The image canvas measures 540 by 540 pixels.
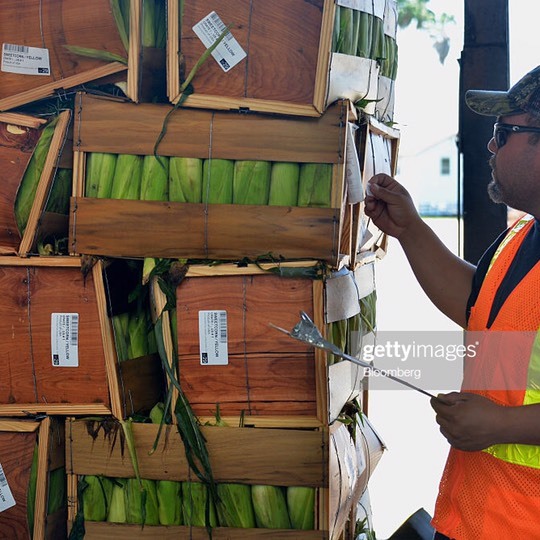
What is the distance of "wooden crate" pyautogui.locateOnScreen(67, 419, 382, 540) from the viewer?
3305mm

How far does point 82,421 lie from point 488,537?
1.71m

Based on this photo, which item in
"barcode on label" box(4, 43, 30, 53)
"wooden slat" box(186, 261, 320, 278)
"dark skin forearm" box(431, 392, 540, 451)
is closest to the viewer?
"dark skin forearm" box(431, 392, 540, 451)

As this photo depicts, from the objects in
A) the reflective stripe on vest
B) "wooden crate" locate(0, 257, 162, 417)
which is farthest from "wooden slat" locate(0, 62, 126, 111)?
the reflective stripe on vest

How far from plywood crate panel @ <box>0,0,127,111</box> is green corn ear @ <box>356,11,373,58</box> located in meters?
0.98

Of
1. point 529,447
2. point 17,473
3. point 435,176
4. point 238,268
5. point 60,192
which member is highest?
point 435,176

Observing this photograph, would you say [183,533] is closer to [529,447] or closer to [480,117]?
[529,447]

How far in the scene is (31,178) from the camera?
3451mm

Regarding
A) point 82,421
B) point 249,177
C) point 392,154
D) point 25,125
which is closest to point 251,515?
point 82,421

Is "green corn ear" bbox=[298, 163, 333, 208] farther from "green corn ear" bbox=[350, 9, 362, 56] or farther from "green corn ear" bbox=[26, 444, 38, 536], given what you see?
"green corn ear" bbox=[26, 444, 38, 536]

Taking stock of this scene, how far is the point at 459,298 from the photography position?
10.1 ft

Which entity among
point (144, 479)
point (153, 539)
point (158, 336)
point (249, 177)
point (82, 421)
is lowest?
point (153, 539)

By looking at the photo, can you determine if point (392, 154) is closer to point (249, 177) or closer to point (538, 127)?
point (249, 177)

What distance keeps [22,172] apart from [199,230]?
0.79 m

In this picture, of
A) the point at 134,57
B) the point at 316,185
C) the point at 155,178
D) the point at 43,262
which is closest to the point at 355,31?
the point at 316,185
